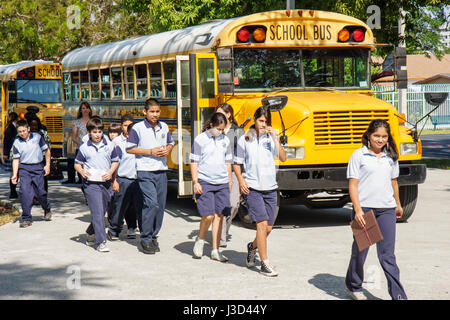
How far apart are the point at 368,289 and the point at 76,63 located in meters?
10.4

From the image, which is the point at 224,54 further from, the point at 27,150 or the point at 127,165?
the point at 27,150

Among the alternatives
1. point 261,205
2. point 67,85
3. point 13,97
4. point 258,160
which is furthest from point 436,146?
point 261,205

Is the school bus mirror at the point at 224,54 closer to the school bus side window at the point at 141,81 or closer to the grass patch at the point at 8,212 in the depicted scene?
the school bus side window at the point at 141,81

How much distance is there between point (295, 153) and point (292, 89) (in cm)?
139

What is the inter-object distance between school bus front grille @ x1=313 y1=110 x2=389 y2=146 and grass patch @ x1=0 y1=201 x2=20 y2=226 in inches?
177

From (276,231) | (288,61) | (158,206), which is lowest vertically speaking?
(276,231)

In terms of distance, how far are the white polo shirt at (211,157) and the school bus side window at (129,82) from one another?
5.13m

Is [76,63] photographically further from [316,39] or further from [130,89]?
[316,39]

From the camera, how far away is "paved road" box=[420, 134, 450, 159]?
23.4 m

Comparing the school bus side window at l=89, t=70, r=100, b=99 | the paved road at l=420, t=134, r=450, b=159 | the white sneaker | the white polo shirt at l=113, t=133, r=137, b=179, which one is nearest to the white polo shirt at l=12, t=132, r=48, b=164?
the white polo shirt at l=113, t=133, r=137, b=179

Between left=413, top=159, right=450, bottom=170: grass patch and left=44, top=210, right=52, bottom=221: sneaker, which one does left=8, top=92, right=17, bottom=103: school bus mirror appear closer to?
left=44, top=210, right=52, bottom=221: sneaker

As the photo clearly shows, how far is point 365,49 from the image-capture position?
441 inches
